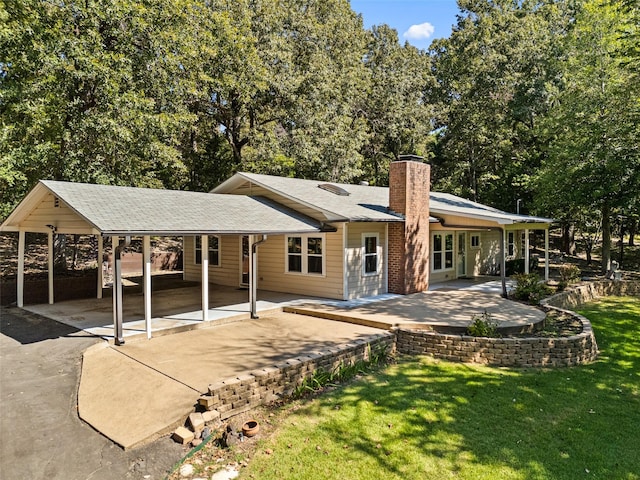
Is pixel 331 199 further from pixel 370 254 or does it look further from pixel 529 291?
pixel 529 291

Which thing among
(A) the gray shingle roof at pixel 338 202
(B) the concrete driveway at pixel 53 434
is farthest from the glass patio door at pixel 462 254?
(B) the concrete driveway at pixel 53 434

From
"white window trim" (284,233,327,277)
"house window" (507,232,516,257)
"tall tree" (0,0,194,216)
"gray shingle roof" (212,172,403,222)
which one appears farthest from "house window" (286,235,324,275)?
"house window" (507,232,516,257)

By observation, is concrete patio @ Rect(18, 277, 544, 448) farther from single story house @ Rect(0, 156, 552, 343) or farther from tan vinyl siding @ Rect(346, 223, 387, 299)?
single story house @ Rect(0, 156, 552, 343)

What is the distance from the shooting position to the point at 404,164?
41.8 feet

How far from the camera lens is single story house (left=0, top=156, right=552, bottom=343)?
8992 mm

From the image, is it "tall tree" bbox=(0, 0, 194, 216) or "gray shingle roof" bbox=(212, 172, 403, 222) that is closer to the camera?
"gray shingle roof" bbox=(212, 172, 403, 222)

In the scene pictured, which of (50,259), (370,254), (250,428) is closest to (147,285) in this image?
(250,428)

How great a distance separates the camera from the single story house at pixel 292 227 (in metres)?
8.99

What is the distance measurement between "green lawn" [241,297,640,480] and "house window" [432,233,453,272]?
7706mm

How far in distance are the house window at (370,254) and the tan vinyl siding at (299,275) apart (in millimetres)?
963

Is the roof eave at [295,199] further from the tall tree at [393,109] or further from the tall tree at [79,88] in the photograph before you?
the tall tree at [393,109]

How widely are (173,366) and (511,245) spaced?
17.3 m

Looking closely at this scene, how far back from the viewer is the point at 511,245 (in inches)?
764

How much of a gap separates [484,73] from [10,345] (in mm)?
28204
